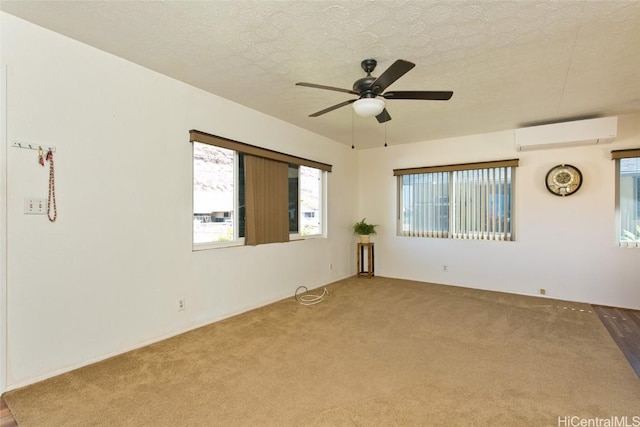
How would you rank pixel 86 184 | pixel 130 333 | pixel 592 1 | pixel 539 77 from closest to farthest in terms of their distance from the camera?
pixel 592 1 < pixel 86 184 < pixel 130 333 < pixel 539 77

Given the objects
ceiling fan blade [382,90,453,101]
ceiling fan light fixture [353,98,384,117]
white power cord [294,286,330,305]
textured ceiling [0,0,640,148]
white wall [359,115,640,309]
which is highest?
textured ceiling [0,0,640,148]

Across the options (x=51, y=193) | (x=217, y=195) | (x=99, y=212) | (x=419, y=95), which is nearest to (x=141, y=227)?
(x=99, y=212)

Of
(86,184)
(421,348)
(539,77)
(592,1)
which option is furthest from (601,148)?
(86,184)

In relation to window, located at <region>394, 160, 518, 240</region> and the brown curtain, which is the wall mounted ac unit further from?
the brown curtain

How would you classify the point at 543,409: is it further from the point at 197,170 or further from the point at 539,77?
the point at 197,170

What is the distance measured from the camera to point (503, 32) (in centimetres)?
222

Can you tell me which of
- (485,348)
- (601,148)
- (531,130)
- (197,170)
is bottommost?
(485,348)

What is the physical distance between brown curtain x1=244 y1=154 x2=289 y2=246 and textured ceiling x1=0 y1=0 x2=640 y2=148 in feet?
2.67

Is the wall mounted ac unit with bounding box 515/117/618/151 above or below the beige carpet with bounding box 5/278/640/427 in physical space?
above

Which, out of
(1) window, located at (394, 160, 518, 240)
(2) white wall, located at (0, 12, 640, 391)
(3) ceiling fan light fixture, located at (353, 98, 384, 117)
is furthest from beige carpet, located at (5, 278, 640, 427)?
(3) ceiling fan light fixture, located at (353, 98, 384, 117)

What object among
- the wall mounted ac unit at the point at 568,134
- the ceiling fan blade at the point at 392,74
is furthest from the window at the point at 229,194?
the wall mounted ac unit at the point at 568,134

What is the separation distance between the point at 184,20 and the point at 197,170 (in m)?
1.57

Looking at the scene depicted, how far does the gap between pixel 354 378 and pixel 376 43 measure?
2549 millimetres

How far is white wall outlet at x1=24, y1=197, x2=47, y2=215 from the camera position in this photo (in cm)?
217
